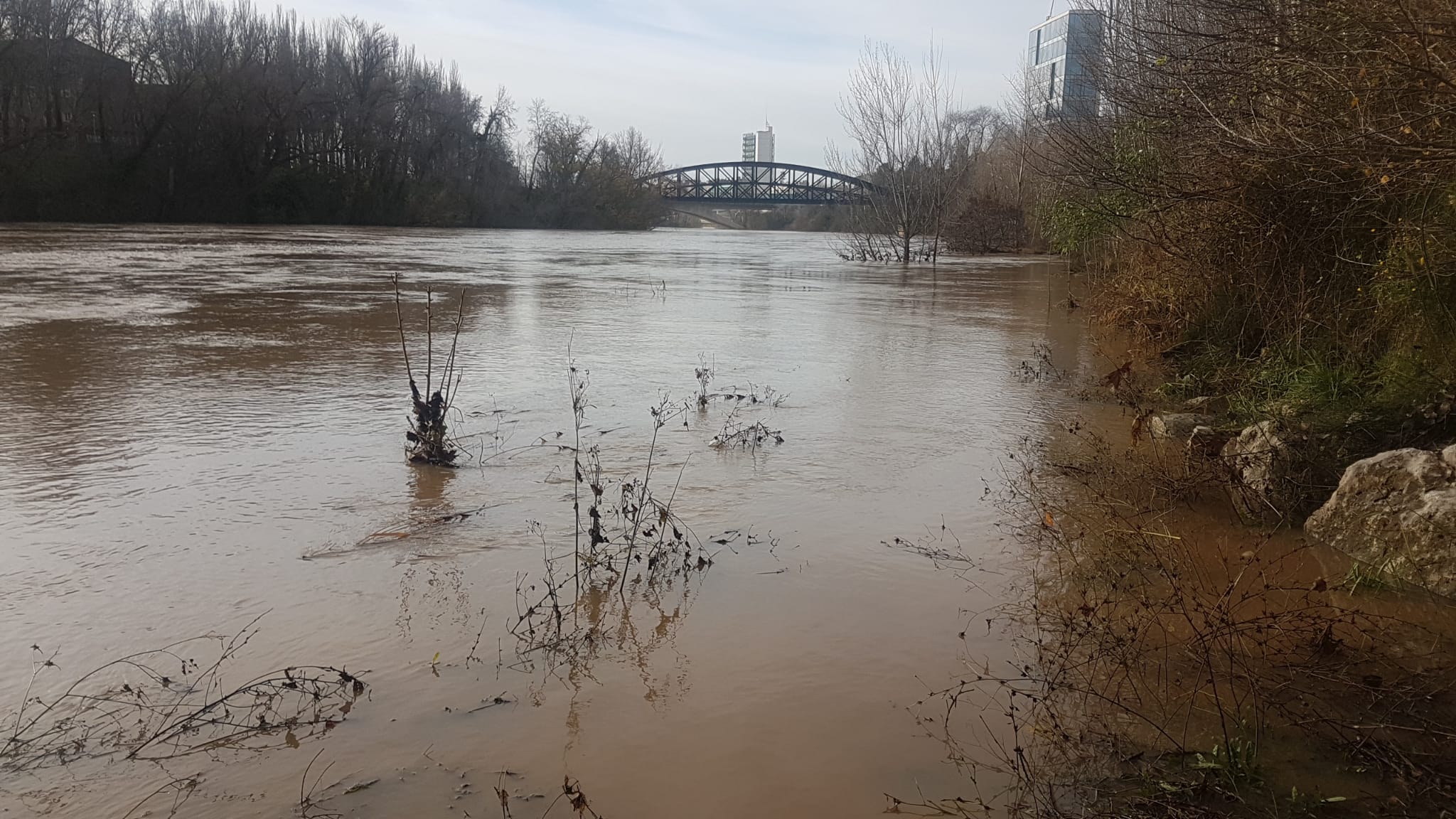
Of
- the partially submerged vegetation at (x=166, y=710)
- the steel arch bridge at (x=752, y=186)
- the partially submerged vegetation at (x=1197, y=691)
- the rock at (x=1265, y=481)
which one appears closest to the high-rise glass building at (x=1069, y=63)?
the rock at (x=1265, y=481)

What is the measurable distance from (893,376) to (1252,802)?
24.5 ft

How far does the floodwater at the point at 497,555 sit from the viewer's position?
309cm

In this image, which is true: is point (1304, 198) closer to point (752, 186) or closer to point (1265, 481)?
point (1265, 481)

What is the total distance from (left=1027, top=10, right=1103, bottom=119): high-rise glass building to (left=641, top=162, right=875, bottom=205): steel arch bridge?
81.1 m

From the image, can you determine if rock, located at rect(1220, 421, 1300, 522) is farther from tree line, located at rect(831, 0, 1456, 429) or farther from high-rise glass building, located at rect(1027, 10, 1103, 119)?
high-rise glass building, located at rect(1027, 10, 1103, 119)

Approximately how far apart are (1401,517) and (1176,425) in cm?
240

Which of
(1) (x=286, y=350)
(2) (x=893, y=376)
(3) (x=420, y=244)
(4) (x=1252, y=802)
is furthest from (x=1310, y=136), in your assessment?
(3) (x=420, y=244)

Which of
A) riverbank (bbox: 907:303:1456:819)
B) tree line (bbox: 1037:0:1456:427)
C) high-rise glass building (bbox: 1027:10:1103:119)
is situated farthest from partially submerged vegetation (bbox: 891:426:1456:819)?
high-rise glass building (bbox: 1027:10:1103:119)

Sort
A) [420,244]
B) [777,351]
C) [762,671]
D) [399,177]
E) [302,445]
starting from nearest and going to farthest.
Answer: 1. [762,671]
2. [302,445]
3. [777,351]
4. [420,244]
5. [399,177]

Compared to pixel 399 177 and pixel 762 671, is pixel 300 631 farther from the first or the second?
pixel 399 177

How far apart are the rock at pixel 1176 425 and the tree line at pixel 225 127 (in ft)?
178

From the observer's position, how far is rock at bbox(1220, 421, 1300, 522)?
17.9ft

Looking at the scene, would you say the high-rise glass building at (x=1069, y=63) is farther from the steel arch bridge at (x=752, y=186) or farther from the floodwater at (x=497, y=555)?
the steel arch bridge at (x=752, y=186)

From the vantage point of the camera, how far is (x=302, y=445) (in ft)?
22.1
